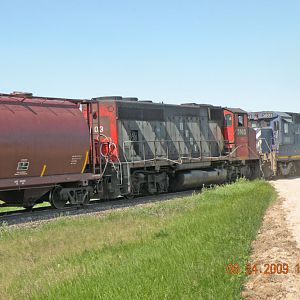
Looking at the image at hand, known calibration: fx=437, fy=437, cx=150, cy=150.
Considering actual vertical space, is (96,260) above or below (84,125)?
below

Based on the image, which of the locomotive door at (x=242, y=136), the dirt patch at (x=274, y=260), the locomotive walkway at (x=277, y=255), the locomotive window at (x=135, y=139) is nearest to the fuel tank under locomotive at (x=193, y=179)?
the locomotive door at (x=242, y=136)

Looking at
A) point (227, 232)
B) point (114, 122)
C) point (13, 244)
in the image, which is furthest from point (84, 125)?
point (227, 232)

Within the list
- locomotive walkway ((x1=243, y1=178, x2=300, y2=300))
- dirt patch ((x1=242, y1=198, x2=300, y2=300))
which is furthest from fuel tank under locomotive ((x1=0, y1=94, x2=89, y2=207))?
dirt patch ((x1=242, y1=198, x2=300, y2=300))

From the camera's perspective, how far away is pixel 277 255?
6.65m

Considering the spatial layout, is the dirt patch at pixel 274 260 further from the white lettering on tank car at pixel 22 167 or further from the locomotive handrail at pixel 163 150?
the locomotive handrail at pixel 163 150

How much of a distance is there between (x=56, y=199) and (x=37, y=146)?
2.23m

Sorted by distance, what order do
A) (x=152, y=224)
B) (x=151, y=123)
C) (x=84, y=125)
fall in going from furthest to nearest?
(x=151, y=123) < (x=84, y=125) < (x=152, y=224)

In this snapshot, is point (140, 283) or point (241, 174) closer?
point (140, 283)

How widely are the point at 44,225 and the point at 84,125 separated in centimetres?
473

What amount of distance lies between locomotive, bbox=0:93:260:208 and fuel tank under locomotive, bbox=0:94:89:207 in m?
0.03

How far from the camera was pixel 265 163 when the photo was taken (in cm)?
2680

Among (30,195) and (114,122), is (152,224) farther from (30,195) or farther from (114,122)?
(114,122)

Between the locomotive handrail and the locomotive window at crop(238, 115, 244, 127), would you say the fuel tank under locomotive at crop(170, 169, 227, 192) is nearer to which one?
the locomotive handrail

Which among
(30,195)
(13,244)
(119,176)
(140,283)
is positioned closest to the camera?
(140,283)
